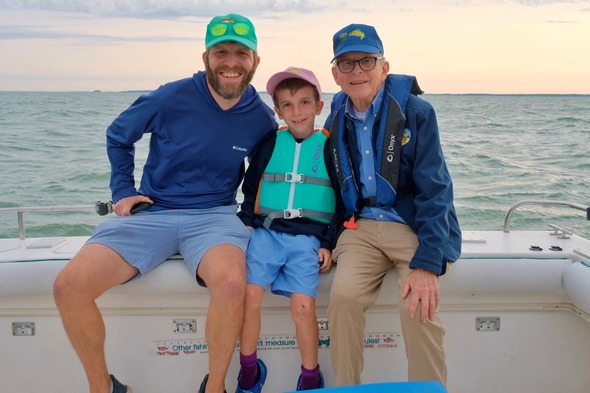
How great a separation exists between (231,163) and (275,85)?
369 millimetres

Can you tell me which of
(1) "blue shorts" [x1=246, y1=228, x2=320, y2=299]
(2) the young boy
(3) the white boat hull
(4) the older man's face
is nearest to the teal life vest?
(2) the young boy

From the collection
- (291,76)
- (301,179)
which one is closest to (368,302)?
(301,179)

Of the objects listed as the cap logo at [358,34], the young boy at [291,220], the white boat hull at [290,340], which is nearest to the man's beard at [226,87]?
the young boy at [291,220]

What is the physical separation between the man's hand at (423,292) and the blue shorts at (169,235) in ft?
2.08

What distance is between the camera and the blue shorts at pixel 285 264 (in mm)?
2123

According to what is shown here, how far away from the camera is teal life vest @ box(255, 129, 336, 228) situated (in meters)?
2.34

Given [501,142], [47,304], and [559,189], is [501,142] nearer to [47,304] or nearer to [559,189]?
[559,189]

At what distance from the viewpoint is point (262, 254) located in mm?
2189

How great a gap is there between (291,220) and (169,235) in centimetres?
49

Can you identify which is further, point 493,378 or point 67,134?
point 67,134

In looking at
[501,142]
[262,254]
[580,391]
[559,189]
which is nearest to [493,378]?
[580,391]

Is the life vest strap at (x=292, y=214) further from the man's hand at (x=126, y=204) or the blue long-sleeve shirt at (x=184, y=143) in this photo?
the man's hand at (x=126, y=204)

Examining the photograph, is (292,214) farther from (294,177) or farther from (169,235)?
(169,235)

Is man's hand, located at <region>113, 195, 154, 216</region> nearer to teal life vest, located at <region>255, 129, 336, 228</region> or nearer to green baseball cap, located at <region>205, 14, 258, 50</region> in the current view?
teal life vest, located at <region>255, 129, 336, 228</region>
